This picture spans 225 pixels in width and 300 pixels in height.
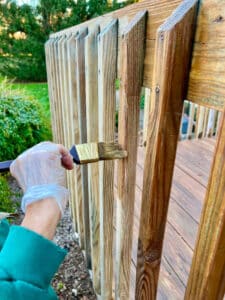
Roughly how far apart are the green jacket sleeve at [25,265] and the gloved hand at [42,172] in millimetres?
144

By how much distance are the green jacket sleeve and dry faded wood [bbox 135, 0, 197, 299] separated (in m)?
0.30

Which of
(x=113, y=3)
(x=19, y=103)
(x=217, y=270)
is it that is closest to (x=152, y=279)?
(x=217, y=270)

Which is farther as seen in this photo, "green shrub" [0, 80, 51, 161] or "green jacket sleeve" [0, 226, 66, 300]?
"green shrub" [0, 80, 51, 161]

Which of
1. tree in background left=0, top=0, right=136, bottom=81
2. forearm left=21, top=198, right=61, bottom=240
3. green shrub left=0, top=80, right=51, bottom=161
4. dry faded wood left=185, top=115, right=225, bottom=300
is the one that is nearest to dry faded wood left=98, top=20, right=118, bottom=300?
forearm left=21, top=198, right=61, bottom=240

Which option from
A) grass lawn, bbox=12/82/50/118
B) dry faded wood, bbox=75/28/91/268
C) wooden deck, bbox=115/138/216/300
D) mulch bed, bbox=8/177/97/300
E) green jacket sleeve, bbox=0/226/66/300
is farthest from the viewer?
grass lawn, bbox=12/82/50/118

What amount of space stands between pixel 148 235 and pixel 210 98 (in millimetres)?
468

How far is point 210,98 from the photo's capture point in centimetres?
54

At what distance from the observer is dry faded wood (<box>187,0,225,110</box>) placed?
1.59 feet

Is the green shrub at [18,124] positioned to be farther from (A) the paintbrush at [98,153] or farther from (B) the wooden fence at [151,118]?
(A) the paintbrush at [98,153]

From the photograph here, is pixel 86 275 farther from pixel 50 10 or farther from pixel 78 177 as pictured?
pixel 50 10

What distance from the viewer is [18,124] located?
137 inches

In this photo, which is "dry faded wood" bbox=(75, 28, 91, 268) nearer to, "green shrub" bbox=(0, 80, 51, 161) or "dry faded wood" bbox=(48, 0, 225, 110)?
"dry faded wood" bbox=(48, 0, 225, 110)

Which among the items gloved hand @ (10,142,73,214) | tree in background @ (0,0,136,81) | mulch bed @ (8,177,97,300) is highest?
tree in background @ (0,0,136,81)

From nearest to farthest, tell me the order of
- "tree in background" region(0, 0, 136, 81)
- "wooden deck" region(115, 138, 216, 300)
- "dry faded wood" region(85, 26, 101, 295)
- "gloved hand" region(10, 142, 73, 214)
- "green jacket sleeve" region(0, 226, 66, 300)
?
"green jacket sleeve" region(0, 226, 66, 300)
"gloved hand" region(10, 142, 73, 214)
"dry faded wood" region(85, 26, 101, 295)
"wooden deck" region(115, 138, 216, 300)
"tree in background" region(0, 0, 136, 81)
